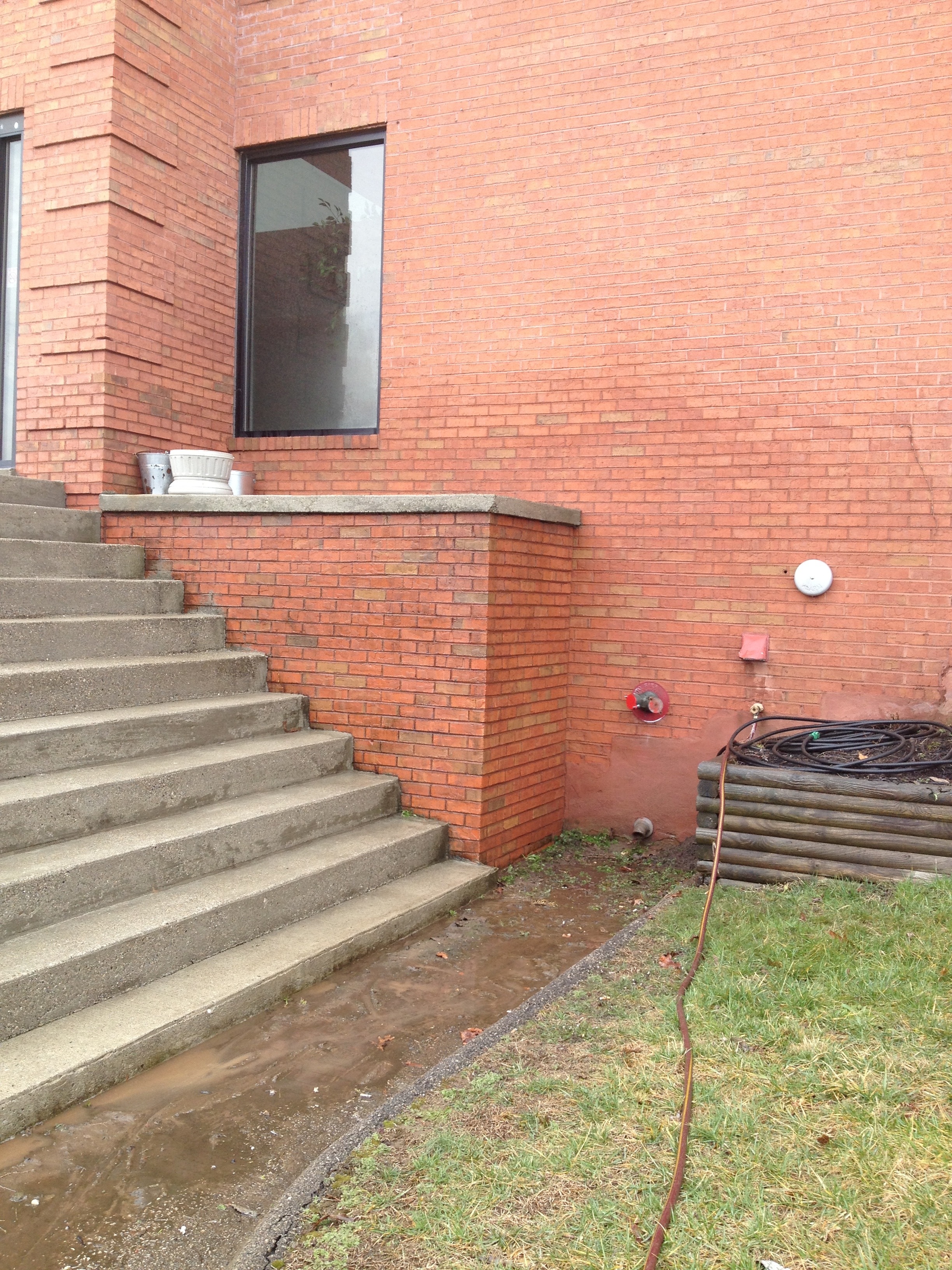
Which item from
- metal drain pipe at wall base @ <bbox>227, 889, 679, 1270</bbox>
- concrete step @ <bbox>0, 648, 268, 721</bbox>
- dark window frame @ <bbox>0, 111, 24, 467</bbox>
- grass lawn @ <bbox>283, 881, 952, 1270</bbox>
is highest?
dark window frame @ <bbox>0, 111, 24, 467</bbox>

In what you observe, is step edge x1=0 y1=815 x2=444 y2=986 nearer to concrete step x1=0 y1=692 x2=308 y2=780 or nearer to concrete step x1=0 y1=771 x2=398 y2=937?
concrete step x1=0 y1=771 x2=398 y2=937

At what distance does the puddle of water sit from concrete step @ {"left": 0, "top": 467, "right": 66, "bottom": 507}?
3.83 meters

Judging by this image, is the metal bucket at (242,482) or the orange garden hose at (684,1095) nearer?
the orange garden hose at (684,1095)

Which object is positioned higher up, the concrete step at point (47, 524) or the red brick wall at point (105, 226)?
the red brick wall at point (105, 226)

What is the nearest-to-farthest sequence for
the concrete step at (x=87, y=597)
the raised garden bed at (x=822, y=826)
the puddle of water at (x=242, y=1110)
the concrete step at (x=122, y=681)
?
the puddle of water at (x=242, y=1110) < the concrete step at (x=122, y=681) < the raised garden bed at (x=822, y=826) < the concrete step at (x=87, y=597)

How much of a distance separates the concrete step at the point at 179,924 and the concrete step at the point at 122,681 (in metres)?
1.15

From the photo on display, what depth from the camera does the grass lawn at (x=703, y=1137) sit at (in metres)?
2.41

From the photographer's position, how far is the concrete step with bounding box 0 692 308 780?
4402mm

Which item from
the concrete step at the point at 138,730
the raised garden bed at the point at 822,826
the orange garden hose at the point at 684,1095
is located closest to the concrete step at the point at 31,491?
the concrete step at the point at 138,730

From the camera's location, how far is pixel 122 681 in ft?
17.2

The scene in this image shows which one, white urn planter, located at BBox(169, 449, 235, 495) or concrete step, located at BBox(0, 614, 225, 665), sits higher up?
white urn planter, located at BBox(169, 449, 235, 495)

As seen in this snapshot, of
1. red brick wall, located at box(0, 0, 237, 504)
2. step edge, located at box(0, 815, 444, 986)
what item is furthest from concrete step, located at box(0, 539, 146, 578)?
step edge, located at box(0, 815, 444, 986)

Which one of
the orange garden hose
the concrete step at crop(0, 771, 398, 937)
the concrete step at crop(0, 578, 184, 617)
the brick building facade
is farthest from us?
the brick building facade

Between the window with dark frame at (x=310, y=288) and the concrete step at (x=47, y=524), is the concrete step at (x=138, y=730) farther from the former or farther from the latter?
the window with dark frame at (x=310, y=288)
